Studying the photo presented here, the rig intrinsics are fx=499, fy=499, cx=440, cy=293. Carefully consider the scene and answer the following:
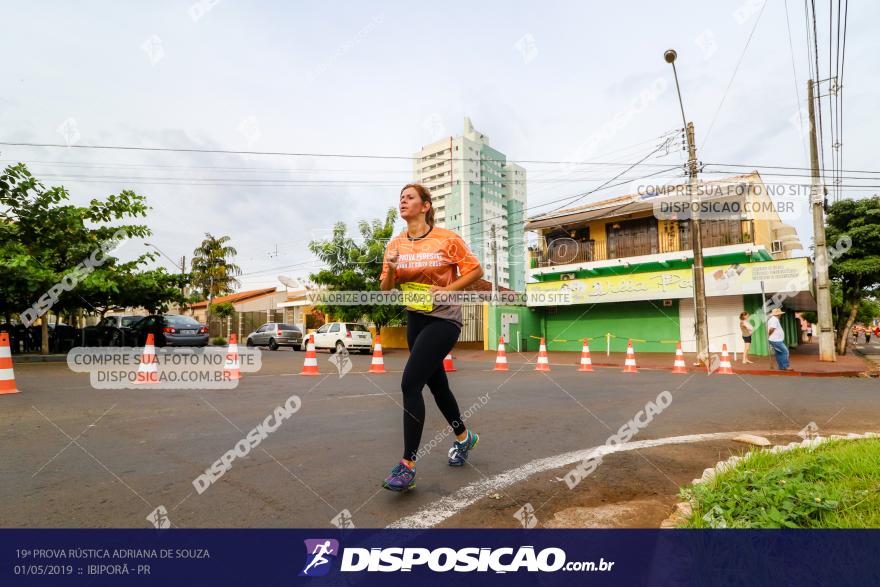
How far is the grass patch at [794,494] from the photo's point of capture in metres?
2.24

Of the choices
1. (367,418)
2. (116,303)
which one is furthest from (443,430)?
(116,303)

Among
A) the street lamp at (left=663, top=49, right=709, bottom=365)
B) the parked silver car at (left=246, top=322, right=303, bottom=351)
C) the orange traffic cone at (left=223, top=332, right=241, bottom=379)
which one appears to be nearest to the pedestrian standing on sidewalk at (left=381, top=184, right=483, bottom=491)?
the orange traffic cone at (left=223, top=332, right=241, bottom=379)

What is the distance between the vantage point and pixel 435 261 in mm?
3264

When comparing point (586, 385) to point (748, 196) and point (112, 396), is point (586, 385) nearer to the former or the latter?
point (112, 396)

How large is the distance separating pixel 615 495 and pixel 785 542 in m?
0.96

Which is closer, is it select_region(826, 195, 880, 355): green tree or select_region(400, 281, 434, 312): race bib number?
select_region(400, 281, 434, 312): race bib number

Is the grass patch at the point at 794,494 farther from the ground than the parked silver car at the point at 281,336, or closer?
closer

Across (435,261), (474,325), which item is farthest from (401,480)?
(474,325)

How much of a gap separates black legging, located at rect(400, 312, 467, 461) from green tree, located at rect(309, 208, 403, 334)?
68.6 feet

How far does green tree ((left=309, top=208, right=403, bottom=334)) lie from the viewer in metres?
24.2

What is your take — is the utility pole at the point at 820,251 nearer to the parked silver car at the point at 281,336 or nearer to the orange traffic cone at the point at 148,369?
the orange traffic cone at the point at 148,369

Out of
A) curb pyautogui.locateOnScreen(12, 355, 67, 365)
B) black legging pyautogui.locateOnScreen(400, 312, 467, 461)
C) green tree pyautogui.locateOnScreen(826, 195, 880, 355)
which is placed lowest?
curb pyautogui.locateOnScreen(12, 355, 67, 365)

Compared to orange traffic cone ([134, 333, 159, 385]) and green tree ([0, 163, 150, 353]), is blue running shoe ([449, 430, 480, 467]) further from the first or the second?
green tree ([0, 163, 150, 353])

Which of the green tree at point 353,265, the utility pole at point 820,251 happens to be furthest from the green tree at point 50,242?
the utility pole at point 820,251
